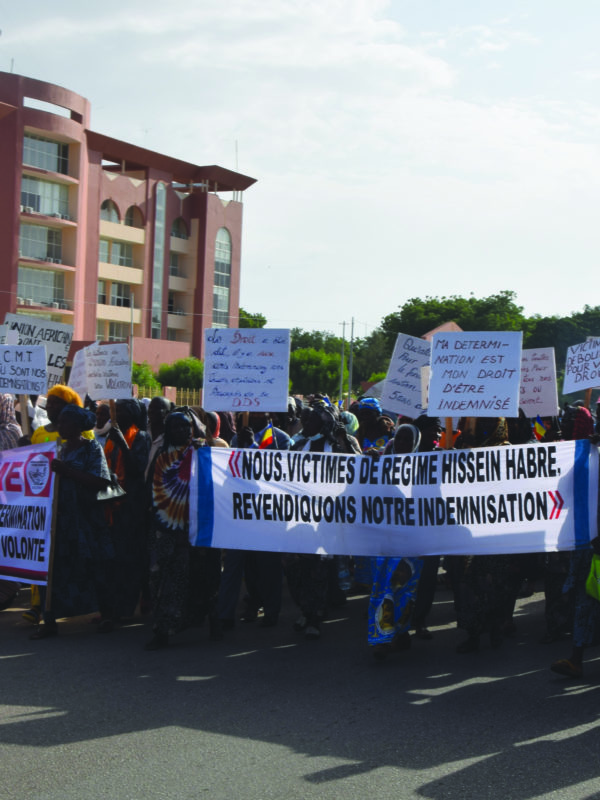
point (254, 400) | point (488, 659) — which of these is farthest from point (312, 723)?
point (254, 400)

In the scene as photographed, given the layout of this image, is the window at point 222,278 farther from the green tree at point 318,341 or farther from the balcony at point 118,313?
the green tree at point 318,341

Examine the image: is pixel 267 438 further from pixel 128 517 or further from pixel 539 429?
pixel 539 429

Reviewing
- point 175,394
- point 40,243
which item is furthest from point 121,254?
point 175,394

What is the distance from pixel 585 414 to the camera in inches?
305

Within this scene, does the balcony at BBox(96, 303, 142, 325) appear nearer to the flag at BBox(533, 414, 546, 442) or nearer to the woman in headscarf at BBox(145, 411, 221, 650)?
the flag at BBox(533, 414, 546, 442)

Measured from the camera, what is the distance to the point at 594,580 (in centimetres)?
620

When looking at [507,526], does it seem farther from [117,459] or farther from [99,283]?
[99,283]

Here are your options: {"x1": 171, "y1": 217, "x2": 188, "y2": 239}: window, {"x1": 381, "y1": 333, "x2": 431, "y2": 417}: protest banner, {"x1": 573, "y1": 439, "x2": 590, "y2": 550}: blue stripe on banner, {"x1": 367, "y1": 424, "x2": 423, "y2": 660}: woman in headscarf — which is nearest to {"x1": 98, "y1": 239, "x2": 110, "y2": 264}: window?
{"x1": 171, "y1": 217, "x2": 188, "y2": 239}: window

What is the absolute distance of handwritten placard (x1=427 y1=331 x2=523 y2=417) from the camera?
7146 millimetres

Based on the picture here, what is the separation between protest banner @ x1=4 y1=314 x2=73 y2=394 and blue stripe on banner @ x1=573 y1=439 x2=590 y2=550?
516 cm

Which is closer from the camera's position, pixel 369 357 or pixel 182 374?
pixel 182 374

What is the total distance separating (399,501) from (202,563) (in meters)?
1.65

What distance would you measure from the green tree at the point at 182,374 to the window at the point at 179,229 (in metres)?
11.2

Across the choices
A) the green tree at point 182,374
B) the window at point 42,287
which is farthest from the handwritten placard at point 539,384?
the green tree at point 182,374
